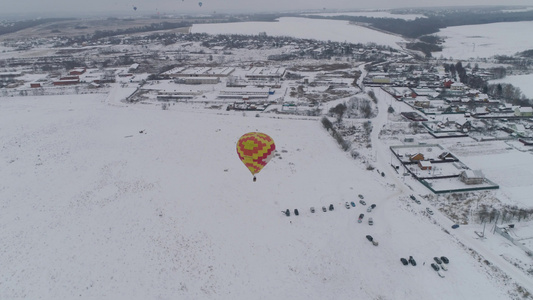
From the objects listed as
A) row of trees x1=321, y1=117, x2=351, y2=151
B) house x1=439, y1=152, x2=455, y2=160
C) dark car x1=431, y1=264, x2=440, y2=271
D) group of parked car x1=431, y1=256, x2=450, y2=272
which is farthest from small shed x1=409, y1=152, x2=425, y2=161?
dark car x1=431, y1=264, x2=440, y2=271

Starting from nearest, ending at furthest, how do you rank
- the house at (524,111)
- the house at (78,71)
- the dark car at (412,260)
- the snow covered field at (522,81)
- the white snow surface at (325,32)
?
1. the dark car at (412,260)
2. the house at (524,111)
3. the snow covered field at (522,81)
4. the house at (78,71)
5. the white snow surface at (325,32)

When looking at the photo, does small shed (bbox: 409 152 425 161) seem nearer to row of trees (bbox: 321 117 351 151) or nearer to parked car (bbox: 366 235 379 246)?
row of trees (bbox: 321 117 351 151)

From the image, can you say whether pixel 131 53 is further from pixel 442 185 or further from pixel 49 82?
pixel 442 185

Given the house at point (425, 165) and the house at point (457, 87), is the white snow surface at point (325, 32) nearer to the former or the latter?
the house at point (457, 87)

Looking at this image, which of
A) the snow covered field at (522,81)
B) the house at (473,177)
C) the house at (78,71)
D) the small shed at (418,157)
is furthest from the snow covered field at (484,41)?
the house at (78,71)

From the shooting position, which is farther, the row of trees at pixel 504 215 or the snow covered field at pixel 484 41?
the snow covered field at pixel 484 41

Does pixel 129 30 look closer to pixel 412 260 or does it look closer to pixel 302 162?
pixel 302 162
